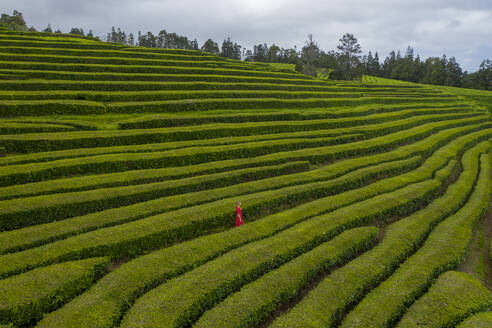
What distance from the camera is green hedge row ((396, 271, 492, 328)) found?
Result: 778 centimetres

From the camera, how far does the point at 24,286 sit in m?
7.71

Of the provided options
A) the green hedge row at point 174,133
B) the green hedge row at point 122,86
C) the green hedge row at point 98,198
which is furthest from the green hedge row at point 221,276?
the green hedge row at point 122,86

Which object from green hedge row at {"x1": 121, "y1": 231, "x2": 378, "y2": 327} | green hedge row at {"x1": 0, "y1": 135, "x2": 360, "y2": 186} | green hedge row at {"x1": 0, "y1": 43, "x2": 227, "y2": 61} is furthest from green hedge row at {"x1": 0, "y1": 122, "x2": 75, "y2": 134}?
green hedge row at {"x1": 0, "y1": 43, "x2": 227, "y2": 61}

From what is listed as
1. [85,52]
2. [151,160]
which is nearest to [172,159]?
[151,160]

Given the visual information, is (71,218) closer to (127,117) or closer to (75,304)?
(75,304)

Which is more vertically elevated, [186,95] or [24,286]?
[186,95]

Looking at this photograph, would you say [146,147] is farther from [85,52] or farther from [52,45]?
[52,45]

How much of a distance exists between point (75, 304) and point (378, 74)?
12705 cm

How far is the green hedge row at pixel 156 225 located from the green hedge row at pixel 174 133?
26.2 feet

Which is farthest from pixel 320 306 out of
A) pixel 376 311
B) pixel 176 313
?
pixel 176 313

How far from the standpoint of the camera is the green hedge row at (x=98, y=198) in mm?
11406

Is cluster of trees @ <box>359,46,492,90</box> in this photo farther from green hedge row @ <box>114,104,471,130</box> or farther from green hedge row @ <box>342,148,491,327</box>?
green hedge row @ <box>342,148,491,327</box>

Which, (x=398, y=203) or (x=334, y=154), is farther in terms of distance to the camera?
(x=334, y=154)

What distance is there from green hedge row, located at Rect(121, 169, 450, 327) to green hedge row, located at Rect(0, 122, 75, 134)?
1617 centimetres
